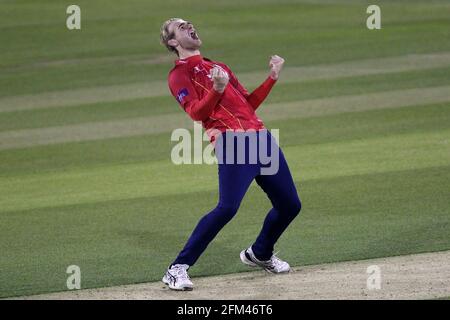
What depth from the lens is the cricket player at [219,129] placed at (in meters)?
7.88

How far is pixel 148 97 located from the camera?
1670 cm

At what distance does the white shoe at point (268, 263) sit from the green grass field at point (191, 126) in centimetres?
20

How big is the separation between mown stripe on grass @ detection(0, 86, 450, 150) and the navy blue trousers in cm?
669

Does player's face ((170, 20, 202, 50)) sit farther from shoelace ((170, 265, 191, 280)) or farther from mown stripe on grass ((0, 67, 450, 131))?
mown stripe on grass ((0, 67, 450, 131))

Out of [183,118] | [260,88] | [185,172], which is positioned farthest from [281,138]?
[260,88]

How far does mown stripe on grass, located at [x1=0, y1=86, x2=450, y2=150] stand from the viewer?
14.6 meters

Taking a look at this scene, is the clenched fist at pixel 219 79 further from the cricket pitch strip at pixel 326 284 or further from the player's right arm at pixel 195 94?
the cricket pitch strip at pixel 326 284

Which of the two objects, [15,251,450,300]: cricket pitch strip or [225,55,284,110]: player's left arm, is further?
[225,55,284,110]: player's left arm

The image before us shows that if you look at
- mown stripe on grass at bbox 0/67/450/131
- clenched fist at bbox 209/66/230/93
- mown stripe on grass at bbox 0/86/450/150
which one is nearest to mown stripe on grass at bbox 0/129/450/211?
mown stripe on grass at bbox 0/86/450/150

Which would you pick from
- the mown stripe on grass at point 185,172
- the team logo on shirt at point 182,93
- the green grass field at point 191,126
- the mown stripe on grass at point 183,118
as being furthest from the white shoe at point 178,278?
the mown stripe on grass at point 183,118

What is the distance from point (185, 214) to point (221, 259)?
1.62 m

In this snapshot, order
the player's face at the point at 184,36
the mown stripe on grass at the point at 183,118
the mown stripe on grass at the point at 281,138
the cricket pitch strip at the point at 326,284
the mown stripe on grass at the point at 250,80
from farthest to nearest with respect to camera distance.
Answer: the mown stripe on grass at the point at 250,80 < the mown stripe on grass at the point at 183,118 < the mown stripe on grass at the point at 281,138 < the player's face at the point at 184,36 < the cricket pitch strip at the point at 326,284

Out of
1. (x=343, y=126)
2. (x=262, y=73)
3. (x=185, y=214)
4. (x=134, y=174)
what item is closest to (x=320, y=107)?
(x=343, y=126)

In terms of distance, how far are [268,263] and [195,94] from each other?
1483mm
